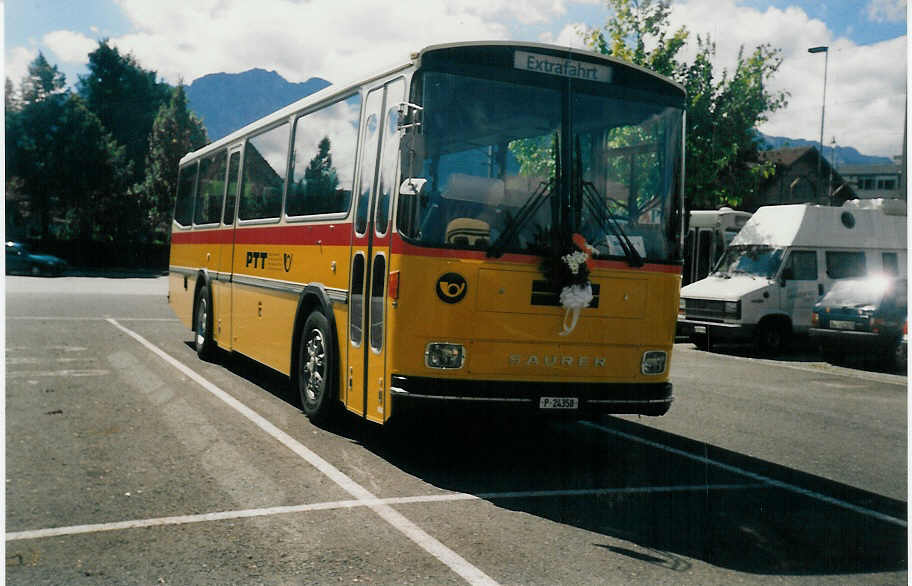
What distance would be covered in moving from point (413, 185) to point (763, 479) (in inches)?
139

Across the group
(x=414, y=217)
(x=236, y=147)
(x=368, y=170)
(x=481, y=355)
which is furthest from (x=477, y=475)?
(x=236, y=147)

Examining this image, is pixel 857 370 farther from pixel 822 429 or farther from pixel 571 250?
pixel 571 250

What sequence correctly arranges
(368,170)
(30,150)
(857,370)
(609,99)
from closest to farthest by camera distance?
(609,99), (368,170), (857,370), (30,150)

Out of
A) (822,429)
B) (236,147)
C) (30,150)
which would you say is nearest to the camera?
(822,429)

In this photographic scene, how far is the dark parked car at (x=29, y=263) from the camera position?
131 ft

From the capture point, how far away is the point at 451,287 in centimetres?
632

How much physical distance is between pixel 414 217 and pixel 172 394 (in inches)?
182

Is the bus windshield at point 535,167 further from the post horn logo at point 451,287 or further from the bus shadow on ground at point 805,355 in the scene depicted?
the bus shadow on ground at point 805,355

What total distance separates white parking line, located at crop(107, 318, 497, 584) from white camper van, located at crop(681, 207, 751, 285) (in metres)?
14.8

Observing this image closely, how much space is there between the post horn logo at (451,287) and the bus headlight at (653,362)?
5.34ft

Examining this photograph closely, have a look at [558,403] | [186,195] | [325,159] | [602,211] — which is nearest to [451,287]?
[558,403]

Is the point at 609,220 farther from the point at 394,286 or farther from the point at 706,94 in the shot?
the point at 706,94

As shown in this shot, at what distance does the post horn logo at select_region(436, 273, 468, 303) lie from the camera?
6305 mm

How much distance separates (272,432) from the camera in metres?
7.81
